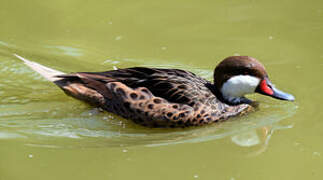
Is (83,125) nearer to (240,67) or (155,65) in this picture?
(155,65)

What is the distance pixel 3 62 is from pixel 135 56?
2.26 meters

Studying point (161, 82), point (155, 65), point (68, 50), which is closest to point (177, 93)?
point (161, 82)

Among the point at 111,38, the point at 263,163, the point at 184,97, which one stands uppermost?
A: the point at 111,38

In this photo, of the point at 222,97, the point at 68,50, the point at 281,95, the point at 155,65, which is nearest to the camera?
the point at 281,95

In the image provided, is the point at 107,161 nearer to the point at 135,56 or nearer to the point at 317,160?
the point at 317,160

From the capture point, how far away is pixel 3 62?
9.38m

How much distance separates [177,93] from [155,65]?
72.9 inches

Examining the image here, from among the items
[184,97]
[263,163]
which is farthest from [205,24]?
[263,163]

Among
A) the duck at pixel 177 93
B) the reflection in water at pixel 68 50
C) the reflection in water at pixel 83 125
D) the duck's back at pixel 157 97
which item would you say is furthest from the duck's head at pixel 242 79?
the reflection in water at pixel 68 50

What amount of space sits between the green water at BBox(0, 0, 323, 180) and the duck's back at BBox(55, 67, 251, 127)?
17 cm

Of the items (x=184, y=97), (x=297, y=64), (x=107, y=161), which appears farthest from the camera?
(x=297, y=64)

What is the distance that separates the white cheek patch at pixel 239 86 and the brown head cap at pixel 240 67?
2.4 inches

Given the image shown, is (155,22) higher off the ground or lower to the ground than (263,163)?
higher

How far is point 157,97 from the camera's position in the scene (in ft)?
25.1
